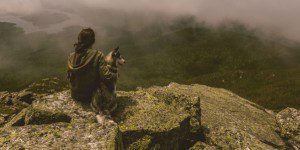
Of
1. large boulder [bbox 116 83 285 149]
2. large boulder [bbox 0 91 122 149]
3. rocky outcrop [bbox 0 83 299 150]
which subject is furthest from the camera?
large boulder [bbox 116 83 285 149]

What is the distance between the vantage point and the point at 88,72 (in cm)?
1961

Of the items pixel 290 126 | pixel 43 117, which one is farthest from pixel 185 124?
pixel 290 126

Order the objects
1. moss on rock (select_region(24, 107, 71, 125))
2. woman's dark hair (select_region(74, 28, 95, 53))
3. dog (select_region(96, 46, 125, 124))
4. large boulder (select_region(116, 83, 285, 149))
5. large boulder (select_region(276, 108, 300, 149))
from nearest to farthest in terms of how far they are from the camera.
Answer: moss on rock (select_region(24, 107, 71, 125))
dog (select_region(96, 46, 125, 124))
woman's dark hair (select_region(74, 28, 95, 53))
large boulder (select_region(116, 83, 285, 149))
large boulder (select_region(276, 108, 300, 149))

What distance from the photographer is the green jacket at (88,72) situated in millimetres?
Result: 19375

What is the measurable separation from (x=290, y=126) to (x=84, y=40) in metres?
16.4

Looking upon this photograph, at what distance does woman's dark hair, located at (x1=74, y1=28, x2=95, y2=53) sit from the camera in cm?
1944

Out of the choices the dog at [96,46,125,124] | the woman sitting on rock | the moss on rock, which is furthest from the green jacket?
the moss on rock

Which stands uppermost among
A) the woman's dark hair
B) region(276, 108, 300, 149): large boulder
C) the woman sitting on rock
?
the woman's dark hair

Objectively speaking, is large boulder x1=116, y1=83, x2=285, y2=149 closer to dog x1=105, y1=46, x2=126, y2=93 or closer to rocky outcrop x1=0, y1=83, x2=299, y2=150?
rocky outcrop x1=0, y1=83, x2=299, y2=150

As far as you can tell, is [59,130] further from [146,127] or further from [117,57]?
[117,57]

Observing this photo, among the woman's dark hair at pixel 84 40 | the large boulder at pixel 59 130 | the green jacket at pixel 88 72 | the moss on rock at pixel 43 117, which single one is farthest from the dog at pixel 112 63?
the moss on rock at pixel 43 117

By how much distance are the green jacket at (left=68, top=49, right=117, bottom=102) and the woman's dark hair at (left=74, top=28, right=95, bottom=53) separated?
272 millimetres

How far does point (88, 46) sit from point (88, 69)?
1239mm

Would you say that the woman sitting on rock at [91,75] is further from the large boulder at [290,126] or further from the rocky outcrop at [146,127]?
the large boulder at [290,126]
